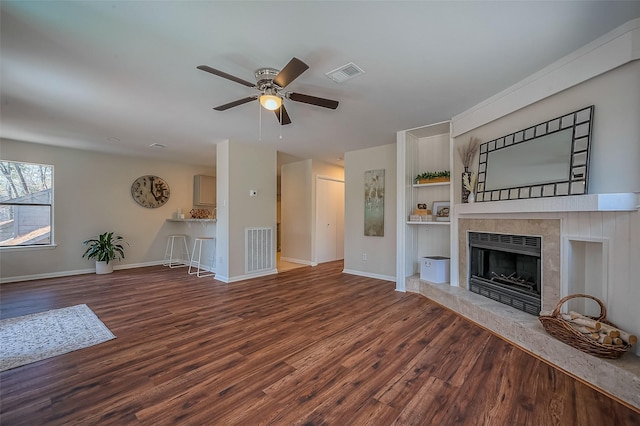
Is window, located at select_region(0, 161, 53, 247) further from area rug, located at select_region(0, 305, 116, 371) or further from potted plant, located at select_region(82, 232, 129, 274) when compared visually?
area rug, located at select_region(0, 305, 116, 371)

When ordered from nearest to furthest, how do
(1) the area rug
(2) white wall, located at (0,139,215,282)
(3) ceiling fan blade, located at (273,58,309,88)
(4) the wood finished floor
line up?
1. (4) the wood finished floor
2. (3) ceiling fan blade, located at (273,58,309,88)
3. (1) the area rug
4. (2) white wall, located at (0,139,215,282)

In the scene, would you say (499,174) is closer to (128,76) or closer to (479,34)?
(479,34)

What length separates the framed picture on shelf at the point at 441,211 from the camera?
4000 mm

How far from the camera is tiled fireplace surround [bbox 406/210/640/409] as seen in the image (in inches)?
68.7

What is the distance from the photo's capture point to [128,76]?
2.49 metres

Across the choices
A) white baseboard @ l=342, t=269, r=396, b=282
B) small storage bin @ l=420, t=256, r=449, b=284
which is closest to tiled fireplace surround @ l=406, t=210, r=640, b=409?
small storage bin @ l=420, t=256, r=449, b=284

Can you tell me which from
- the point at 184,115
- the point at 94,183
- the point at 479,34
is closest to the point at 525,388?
the point at 479,34

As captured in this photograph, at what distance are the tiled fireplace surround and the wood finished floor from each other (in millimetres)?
93

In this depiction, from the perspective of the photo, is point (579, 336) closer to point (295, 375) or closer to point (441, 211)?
point (295, 375)

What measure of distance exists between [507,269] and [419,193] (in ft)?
5.81

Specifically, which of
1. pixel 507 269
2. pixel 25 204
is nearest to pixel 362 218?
pixel 507 269

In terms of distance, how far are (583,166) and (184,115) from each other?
425 centimetres

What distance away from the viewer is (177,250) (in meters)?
6.84

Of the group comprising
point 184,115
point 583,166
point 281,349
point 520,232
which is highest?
point 184,115
